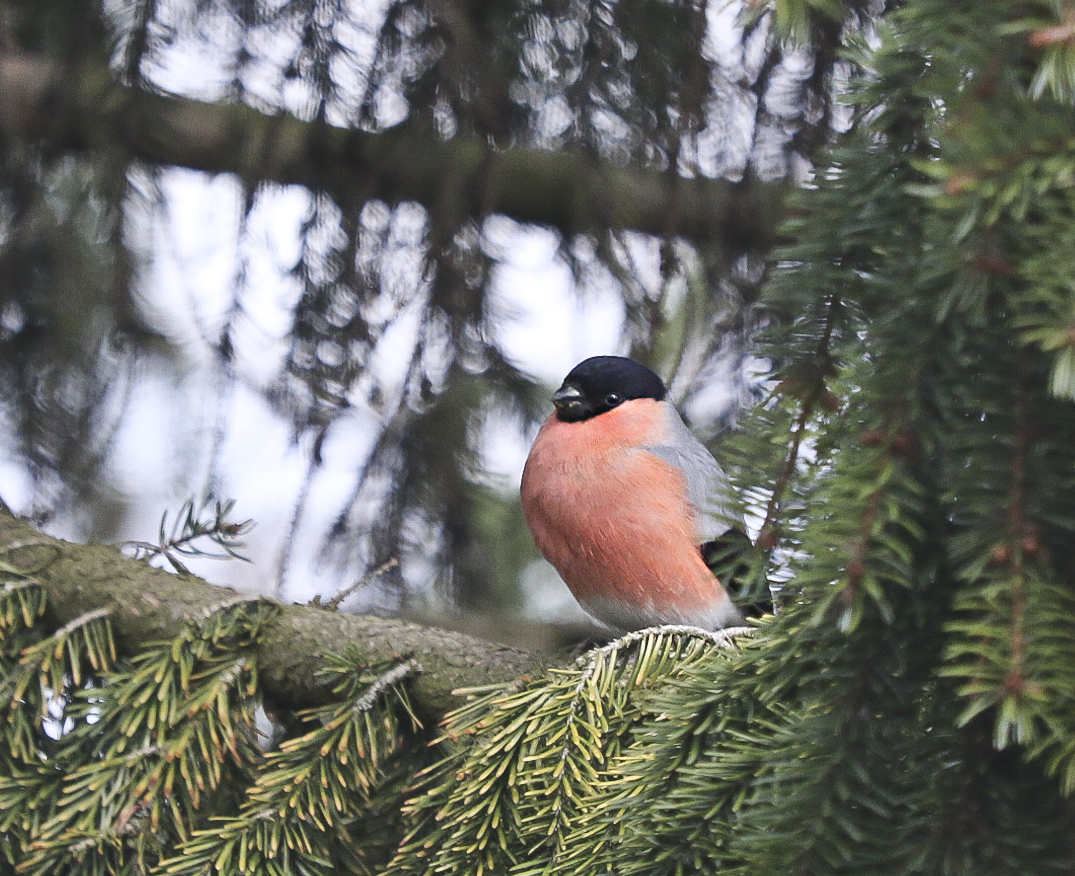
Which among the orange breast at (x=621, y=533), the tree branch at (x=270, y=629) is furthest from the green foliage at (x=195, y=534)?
the orange breast at (x=621, y=533)

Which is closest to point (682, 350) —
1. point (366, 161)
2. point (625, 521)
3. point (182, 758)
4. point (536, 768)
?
point (625, 521)

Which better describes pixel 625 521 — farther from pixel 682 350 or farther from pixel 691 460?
pixel 682 350

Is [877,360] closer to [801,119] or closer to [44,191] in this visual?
[801,119]

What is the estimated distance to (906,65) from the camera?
1104 mm

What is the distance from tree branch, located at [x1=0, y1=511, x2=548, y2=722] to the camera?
2.09m

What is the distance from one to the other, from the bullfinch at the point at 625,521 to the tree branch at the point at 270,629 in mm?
753

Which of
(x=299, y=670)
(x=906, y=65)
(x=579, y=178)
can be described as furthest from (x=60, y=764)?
(x=579, y=178)

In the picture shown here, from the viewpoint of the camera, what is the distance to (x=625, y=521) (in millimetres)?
2889

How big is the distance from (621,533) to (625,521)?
36 millimetres

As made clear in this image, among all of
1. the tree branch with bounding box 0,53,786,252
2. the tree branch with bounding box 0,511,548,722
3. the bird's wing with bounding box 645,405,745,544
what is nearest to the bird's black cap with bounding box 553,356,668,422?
the bird's wing with bounding box 645,405,745,544

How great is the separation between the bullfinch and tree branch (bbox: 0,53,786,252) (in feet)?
1.66

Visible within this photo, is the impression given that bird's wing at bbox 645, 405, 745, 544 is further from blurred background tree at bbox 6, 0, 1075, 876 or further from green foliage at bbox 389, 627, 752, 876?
green foliage at bbox 389, 627, 752, 876

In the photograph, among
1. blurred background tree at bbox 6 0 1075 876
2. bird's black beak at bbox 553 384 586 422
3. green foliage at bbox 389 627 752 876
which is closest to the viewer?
blurred background tree at bbox 6 0 1075 876

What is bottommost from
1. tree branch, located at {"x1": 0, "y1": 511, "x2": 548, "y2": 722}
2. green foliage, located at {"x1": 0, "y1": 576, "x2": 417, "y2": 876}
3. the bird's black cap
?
green foliage, located at {"x1": 0, "y1": 576, "x2": 417, "y2": 876}
